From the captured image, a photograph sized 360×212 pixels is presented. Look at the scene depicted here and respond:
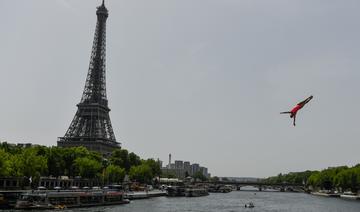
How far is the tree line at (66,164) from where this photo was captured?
8150 centimetres

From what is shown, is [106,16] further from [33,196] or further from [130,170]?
[33,196]

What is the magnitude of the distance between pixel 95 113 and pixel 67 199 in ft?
307

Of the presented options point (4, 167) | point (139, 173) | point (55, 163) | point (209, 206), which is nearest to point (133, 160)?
point (139, 173)

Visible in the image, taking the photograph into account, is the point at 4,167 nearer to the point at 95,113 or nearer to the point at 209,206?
the point at 209,206

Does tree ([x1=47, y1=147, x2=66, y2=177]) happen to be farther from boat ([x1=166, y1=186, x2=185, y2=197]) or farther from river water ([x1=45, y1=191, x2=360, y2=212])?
boat ([x1=166, y1=186, x2=185, y2=197])

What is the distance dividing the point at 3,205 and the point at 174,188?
70.8 m

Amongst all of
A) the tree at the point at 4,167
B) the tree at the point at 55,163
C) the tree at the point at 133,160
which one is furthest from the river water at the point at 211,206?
the tree at the point at 133,160

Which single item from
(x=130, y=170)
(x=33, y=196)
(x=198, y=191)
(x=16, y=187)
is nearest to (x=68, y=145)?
(x=130, y=170)

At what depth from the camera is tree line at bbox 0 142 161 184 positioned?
267ft

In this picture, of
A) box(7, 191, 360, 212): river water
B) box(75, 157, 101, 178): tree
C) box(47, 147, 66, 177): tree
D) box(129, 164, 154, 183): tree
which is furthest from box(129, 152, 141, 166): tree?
box(47, 147, 66, 177): tree

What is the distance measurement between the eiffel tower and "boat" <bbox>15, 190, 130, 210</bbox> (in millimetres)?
75584

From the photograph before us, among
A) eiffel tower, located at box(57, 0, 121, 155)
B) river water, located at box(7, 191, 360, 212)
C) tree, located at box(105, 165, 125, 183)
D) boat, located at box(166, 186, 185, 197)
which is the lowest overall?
river water, located at box(7, 191, 360, 212)

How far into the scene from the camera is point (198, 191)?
146625 mm

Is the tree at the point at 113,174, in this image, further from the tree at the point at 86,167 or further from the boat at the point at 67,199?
the boat at the point at 67,199
